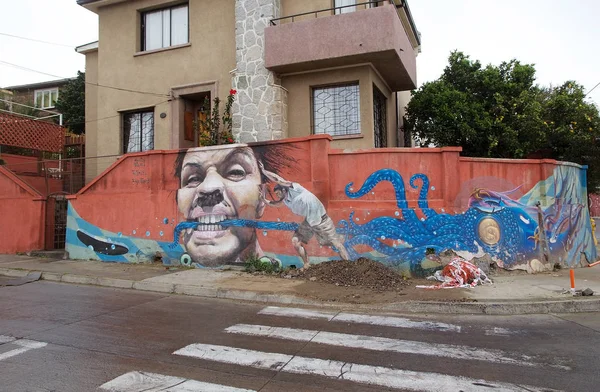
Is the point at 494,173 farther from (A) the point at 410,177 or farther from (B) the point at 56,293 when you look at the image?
(B) the point at 56,293

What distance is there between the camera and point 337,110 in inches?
479

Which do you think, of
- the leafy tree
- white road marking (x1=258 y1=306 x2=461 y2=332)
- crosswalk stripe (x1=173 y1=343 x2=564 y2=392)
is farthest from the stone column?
crosswalk stripe (x1=173 y1=343 x2=564 y2=392)

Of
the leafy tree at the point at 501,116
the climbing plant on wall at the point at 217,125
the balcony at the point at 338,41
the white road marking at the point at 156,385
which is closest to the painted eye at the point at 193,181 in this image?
the climbing plant on wall at the point at 217,125

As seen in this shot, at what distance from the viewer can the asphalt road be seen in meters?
4.06

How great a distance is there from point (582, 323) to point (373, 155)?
5.11 m

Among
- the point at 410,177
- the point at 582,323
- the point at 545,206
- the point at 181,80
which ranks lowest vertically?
the point at 582,323

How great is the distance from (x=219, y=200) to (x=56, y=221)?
7254mm

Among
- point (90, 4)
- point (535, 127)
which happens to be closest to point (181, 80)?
point (90, 4)

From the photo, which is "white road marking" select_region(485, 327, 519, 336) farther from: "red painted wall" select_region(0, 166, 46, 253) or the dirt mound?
"red painted wall" select_region(0, 166, 46, 253)

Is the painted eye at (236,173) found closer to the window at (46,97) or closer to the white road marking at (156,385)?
the white road marking at (156,385)

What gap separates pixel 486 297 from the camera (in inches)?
296

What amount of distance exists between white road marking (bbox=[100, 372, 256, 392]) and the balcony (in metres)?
9.19

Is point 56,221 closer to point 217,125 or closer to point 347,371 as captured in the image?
point 217,125

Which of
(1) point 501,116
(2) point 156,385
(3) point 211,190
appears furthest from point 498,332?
(1) point 501,116
